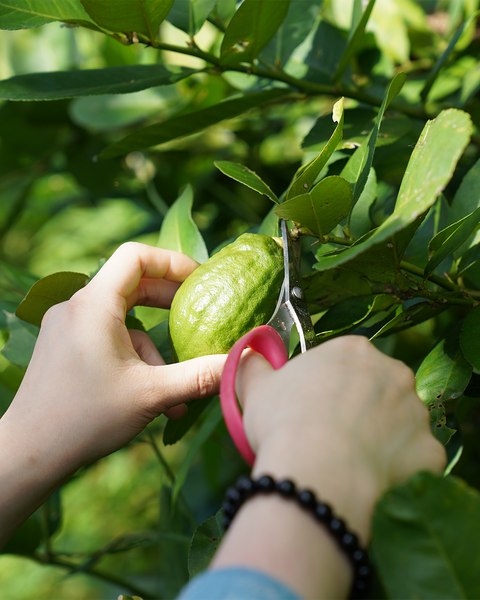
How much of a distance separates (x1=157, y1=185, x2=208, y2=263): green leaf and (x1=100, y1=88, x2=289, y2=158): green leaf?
105mm

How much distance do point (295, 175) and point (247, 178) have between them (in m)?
0.06

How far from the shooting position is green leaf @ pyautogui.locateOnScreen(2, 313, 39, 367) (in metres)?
0.85

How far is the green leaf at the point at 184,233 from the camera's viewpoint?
87 cm

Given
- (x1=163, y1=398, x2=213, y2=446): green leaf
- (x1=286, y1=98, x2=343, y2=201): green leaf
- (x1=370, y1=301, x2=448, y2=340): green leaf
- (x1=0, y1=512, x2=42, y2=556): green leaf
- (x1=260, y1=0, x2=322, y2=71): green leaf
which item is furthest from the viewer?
(x1=0, y1=512, x2=42, y2=556): green leaf

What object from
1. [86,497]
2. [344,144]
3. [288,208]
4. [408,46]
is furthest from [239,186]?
[86,497]

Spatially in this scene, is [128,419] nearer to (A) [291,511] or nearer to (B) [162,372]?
(B) [162,372]

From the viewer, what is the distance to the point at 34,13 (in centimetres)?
75

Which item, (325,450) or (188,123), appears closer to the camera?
(325,450)

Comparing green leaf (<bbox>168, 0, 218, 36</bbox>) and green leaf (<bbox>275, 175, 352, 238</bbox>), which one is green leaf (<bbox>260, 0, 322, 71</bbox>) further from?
green leaf (<bbox>275, 175, 352, 238</bbox>)

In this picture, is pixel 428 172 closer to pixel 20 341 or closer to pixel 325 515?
pixel 325 515

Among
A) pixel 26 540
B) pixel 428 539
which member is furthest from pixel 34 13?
pixel 26 540

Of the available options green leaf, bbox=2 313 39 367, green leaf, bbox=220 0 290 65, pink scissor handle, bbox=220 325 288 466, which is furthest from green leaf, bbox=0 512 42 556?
green leaf, bbox=220 0 290 65

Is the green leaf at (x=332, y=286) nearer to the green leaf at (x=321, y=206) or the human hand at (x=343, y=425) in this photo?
the green leaf at (x=321, y=206)

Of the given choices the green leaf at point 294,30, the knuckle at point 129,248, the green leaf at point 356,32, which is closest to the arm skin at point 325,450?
the knuckle at point 129,248
